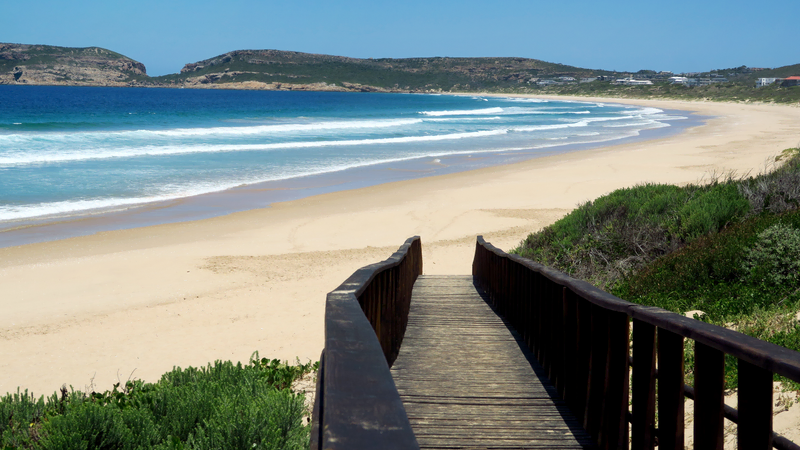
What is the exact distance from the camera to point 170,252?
12117 millimetres

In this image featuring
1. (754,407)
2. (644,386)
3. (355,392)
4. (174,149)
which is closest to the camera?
(355,392)

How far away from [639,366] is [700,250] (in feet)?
15.7

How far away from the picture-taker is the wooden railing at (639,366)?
1826 millimetres

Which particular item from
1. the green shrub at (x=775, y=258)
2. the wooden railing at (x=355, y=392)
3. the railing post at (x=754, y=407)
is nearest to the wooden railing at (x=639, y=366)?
the railing post at (x=754, y=407)

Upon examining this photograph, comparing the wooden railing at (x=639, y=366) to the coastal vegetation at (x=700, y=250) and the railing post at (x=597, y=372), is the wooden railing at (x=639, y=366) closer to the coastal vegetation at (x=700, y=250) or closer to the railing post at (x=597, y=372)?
the railing post at (x=597, y=372)

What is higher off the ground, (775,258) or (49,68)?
(49,68)

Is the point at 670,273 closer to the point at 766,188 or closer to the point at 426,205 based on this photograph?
the point at 766,188

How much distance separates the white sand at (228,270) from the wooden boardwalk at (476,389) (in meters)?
2.57

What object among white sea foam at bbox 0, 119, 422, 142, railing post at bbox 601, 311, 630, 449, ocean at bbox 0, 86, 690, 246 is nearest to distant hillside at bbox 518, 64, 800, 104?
ocean at bbox 0, 86, 690, 246

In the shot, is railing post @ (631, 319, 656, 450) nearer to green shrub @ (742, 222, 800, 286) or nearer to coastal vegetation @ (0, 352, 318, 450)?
coastal vegetation @ (0, 352, 318, 450)

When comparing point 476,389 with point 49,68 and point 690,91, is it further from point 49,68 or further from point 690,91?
point 49,68

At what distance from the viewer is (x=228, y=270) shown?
11062mm

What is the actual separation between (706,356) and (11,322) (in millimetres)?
9231

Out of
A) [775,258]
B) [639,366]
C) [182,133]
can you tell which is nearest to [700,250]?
[775,258]
